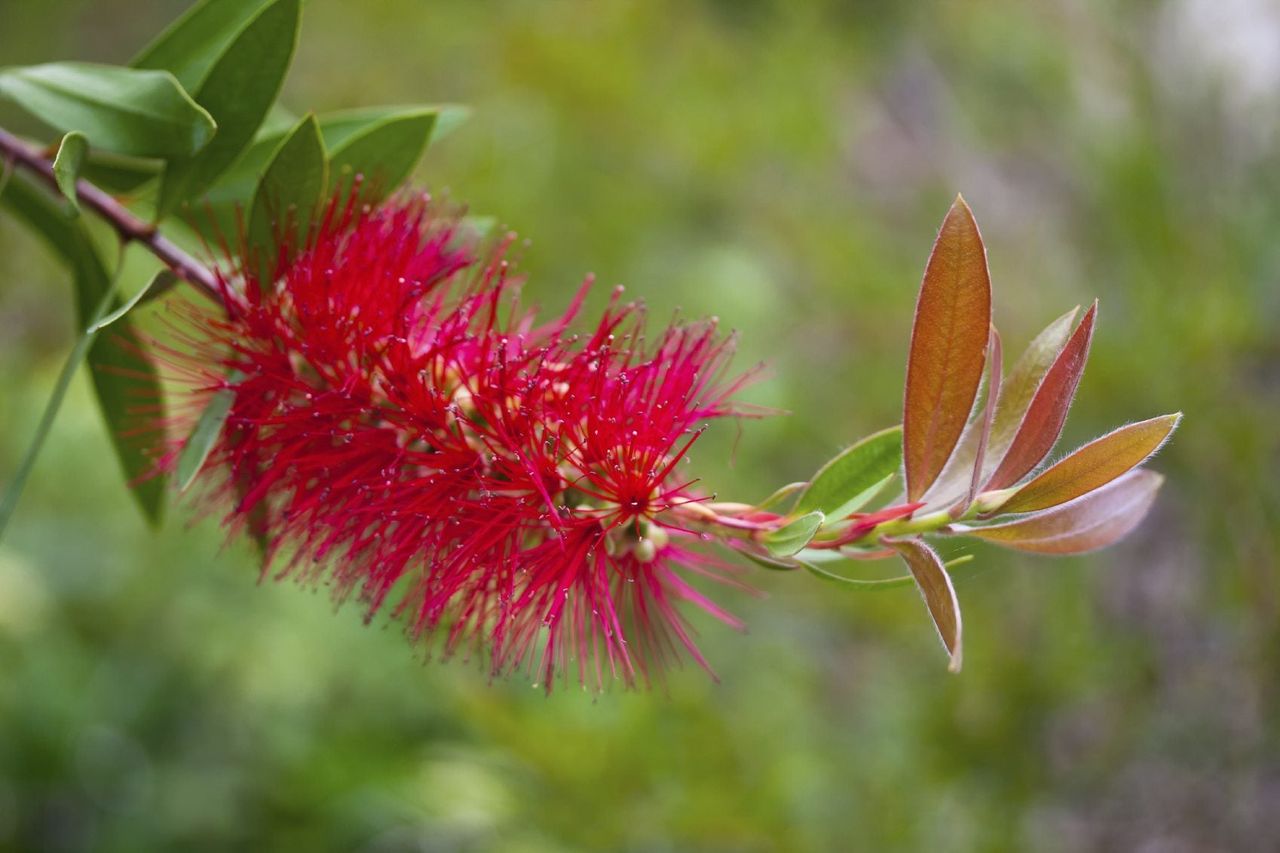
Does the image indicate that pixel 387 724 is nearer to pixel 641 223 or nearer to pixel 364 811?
pixel 364 811

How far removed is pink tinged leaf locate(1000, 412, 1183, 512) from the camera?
532 mm

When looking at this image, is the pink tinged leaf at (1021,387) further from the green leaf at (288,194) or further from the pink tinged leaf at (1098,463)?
the green leaf at (288,194)

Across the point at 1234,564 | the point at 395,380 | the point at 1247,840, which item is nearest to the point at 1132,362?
the point at 1234,564

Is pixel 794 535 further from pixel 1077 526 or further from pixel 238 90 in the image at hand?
pixel 238 90

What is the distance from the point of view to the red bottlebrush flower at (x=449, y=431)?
629mm

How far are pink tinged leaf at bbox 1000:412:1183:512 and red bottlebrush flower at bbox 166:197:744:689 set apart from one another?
18 centimetres

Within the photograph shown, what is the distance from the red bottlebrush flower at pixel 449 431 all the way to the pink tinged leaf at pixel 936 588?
0.12 metres

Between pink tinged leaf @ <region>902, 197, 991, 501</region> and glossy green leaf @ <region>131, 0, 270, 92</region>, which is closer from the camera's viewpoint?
pink tinged leaf @ <region>902, 197, 991, 501</region>

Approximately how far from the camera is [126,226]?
28.0 inches

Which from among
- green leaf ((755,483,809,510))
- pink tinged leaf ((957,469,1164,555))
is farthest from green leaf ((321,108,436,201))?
pink tinged leaf ((957,469,1164,555))

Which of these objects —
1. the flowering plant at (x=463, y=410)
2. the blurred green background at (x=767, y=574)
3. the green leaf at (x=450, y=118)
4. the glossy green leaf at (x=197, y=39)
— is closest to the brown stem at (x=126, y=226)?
the flowering plant at (x=463, y=410)

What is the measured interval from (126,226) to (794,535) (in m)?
0.46

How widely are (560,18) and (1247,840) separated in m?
2.13

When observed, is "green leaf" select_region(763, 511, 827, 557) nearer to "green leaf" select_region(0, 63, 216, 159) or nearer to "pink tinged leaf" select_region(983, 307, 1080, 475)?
"pink tinged leaf" select_region(983, 307, 1080, 475)
